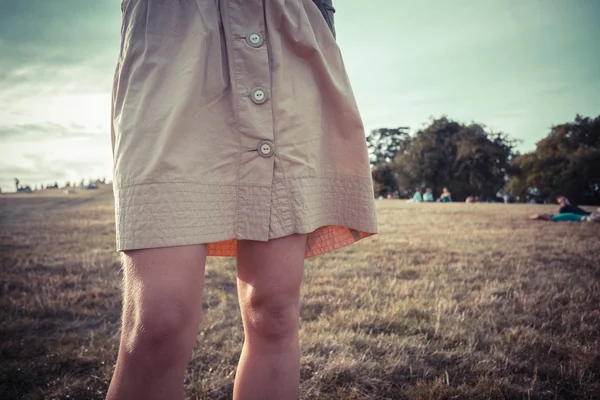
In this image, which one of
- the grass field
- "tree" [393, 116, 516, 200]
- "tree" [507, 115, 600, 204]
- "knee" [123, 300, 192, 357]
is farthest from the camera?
"tree" [393, 116, 516, 200]

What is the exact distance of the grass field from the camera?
6.54 ft

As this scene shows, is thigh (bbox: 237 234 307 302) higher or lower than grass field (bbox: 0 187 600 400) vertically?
higher

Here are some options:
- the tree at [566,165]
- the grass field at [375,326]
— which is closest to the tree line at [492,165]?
the tree at [566,165]

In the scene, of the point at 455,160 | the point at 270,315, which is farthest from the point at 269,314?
the point at 455,160

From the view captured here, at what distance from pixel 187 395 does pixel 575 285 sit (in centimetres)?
363

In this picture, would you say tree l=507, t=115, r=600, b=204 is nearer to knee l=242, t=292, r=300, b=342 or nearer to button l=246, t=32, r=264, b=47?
knee l=242, t=292, r=300, b=342

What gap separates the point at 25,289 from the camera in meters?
3.51

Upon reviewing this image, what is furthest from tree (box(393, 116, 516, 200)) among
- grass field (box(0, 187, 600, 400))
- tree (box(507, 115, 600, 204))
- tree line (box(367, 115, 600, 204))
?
grass field (box(0, 187, 600, 400))

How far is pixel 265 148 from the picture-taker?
3.76 ft

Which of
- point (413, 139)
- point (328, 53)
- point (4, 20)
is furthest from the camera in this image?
point (413, 139)

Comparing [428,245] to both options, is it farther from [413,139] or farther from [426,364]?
[413,139]

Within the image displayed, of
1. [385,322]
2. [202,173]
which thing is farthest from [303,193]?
[385,322]

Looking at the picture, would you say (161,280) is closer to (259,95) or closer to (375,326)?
(259,95)

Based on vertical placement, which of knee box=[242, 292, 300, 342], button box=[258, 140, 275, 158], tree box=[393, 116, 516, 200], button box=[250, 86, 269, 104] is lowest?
knee box=[242, 292, 300, 342]
